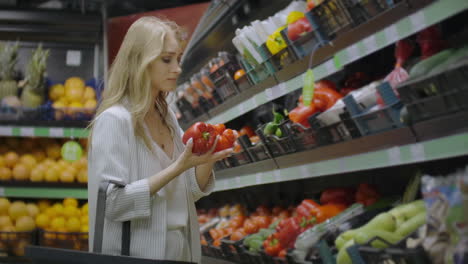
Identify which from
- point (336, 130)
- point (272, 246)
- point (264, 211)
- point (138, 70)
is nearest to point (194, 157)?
point (138, 70)

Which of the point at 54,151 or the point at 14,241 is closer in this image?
the point at 14,241

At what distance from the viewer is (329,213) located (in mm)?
2592

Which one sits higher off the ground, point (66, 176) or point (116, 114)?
point (66, 176)

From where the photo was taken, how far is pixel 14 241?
452 cm

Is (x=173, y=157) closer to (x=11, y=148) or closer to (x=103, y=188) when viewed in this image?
(x=103, y=188)

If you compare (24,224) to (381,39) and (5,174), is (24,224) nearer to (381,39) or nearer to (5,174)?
(5,174)

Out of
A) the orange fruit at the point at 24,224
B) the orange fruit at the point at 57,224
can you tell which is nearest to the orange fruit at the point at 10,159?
the orange fruit at the point at 24,224

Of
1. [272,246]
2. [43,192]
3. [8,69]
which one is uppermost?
[8,69]

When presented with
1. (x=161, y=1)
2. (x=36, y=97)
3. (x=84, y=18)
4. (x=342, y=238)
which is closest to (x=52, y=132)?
(x=36, y=97)

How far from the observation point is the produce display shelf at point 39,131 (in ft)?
15.6

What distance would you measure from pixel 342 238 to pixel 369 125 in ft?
1.29

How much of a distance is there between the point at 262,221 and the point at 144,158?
1.58 m

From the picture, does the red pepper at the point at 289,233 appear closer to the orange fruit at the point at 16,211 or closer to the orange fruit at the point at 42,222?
the orange fruit at the point at 42,222

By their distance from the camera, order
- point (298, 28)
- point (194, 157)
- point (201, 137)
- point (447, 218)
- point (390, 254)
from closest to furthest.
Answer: point (447, 218) → point (390, 254) → point (194, 157) → point (201, 137) → point (298, 28)
